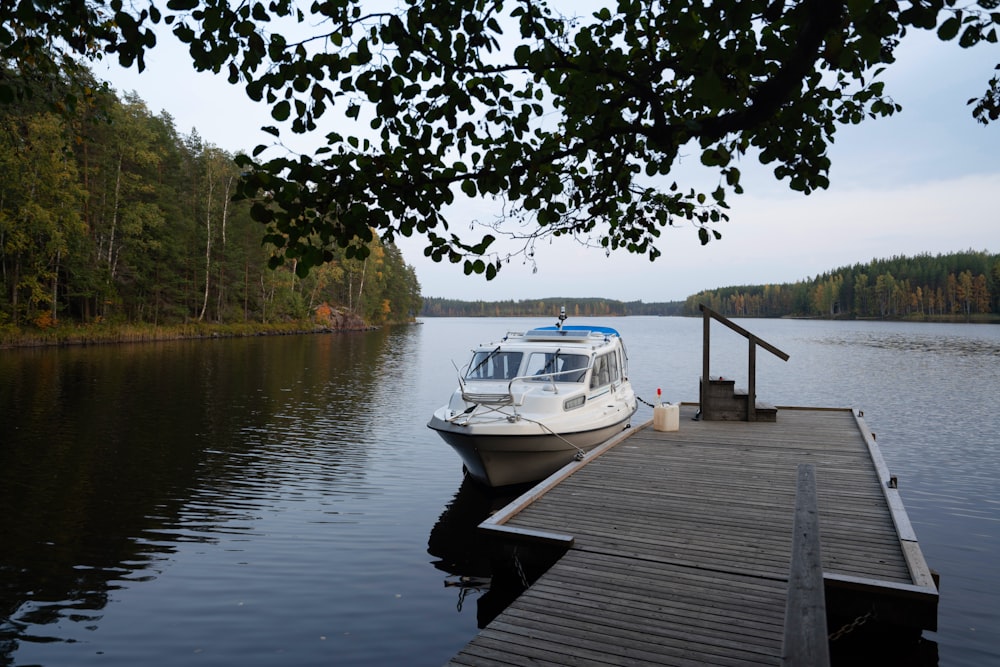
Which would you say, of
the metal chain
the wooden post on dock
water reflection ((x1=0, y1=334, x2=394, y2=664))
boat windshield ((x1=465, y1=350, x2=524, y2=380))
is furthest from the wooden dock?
water reflection ((x1=0, y1=334, x2=394, y2=664))

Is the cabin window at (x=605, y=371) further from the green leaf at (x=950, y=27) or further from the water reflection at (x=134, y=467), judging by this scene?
the green leaf at (x=950, y=27)

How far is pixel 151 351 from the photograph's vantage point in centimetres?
4262

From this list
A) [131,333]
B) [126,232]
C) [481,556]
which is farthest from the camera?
[131,333]

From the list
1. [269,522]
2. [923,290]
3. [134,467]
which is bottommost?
[269,522]

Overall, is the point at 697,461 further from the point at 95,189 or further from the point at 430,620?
the point at 95,189

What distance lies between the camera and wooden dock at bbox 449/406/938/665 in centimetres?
584

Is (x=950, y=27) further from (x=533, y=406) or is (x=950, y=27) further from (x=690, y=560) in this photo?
(x=533, y=406)

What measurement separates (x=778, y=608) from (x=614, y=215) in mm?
4208

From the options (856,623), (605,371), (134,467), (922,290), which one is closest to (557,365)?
(605,371)

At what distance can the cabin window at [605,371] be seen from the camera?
1548cm

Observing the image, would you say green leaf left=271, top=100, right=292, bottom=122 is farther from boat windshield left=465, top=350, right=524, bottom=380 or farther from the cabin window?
the cabin window

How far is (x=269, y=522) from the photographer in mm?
11867

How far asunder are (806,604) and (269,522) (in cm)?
1089

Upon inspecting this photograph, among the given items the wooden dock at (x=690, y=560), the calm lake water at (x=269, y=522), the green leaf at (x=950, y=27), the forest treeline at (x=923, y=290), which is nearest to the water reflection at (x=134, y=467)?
the calm lake water at (x=269, y=522)
